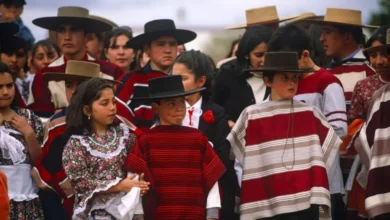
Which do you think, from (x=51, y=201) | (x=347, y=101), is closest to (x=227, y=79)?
(x=347, y=101)

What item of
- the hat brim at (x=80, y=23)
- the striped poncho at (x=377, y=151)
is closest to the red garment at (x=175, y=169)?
the striped poncho at (x=377, y=151)

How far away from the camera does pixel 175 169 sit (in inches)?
372

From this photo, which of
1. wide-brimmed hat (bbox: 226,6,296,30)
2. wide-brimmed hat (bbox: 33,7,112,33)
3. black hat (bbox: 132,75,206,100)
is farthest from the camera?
wide-brimmed hat (bbox: 226,6,296,30)

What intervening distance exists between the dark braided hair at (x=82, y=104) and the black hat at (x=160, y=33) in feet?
5.50

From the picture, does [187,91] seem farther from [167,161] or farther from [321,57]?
[321,57]

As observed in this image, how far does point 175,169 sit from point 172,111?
1.52 ft

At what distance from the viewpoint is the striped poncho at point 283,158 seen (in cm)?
937

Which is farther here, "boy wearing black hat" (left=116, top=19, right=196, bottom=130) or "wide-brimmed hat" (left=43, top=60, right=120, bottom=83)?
"boy wearing black hat" (left=116, top=19, right=196, bottom=130)

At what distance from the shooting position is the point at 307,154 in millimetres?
9461

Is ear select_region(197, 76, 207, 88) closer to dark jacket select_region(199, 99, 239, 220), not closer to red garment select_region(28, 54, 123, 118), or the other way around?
dark jacket select_region(199, 99, 239, 220)

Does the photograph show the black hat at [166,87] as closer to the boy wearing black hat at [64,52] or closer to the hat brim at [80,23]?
the boy wearing black hat at [64,52]

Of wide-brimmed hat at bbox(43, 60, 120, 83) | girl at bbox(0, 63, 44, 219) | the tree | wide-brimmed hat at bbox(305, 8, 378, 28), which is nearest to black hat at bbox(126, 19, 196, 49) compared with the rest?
wide-brimmed hat at bbox(43, 60, 120, 83)

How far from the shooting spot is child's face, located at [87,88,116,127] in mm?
9578

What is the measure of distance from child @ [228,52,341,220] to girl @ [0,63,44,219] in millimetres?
1733
